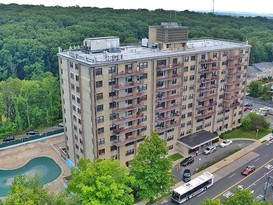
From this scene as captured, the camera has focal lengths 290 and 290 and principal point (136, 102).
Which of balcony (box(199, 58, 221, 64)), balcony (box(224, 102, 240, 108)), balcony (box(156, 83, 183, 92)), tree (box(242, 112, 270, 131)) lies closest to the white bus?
balcony (box(156, 83, 183, 92))

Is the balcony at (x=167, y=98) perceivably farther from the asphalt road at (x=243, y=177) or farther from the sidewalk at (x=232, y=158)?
the asphalt road at (x=243, y=177)

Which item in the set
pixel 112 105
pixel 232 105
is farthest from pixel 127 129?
pixel 232 105

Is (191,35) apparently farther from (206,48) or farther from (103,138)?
(103,138)

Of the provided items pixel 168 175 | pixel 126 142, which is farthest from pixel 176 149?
pixel 168 175

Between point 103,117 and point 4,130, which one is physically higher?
point 103,117

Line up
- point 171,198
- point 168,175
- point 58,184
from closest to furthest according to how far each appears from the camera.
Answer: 1. point 168,175
2. point 171,198
3. point 58,184

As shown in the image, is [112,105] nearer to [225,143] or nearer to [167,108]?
[167,108]
